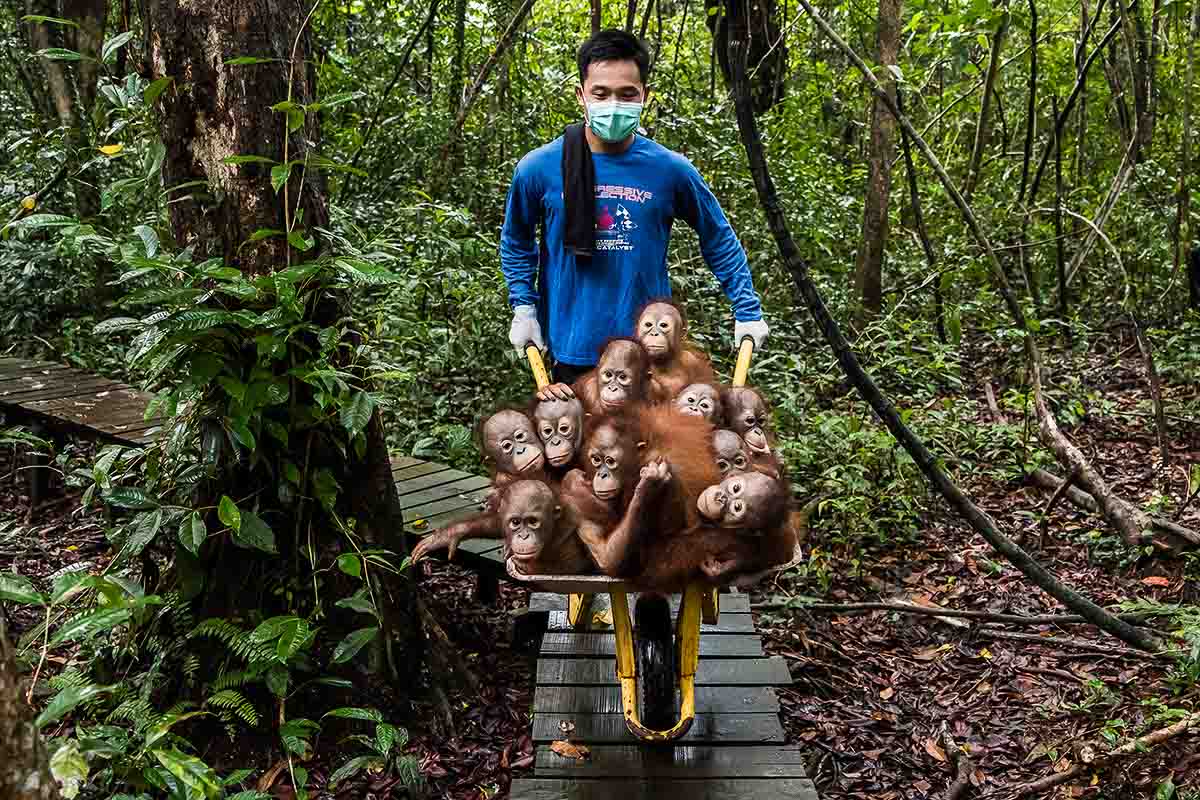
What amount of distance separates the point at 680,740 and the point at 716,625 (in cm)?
89

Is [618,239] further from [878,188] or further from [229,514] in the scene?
[878,188]

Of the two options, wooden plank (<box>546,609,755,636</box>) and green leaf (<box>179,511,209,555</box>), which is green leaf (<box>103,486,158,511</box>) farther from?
wooden plank (<box>546,609,755,636</box>)

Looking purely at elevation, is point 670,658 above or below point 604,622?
above

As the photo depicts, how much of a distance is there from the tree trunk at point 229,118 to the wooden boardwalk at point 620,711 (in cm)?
85

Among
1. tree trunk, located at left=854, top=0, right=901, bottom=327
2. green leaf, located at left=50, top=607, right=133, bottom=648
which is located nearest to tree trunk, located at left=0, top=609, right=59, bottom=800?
green leaf, located at left=50, top=607, right=133, bottom=648

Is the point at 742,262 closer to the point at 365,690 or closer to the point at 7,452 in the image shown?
the point at 365,690

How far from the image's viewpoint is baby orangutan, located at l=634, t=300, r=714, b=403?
3.76 metres

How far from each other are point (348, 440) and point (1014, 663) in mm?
3229

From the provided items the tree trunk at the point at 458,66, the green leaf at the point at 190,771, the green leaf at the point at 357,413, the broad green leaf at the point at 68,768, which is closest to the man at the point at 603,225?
the green leaf at the point at 357,413

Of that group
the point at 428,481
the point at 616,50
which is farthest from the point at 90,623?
the point at 428,481

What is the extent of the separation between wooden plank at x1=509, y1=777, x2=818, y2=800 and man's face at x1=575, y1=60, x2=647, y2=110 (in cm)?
246

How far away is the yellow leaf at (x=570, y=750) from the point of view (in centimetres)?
353

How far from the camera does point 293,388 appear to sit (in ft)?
11.9

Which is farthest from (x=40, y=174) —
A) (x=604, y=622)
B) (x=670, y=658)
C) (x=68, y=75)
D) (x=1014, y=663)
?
(x=1014, y=663)
